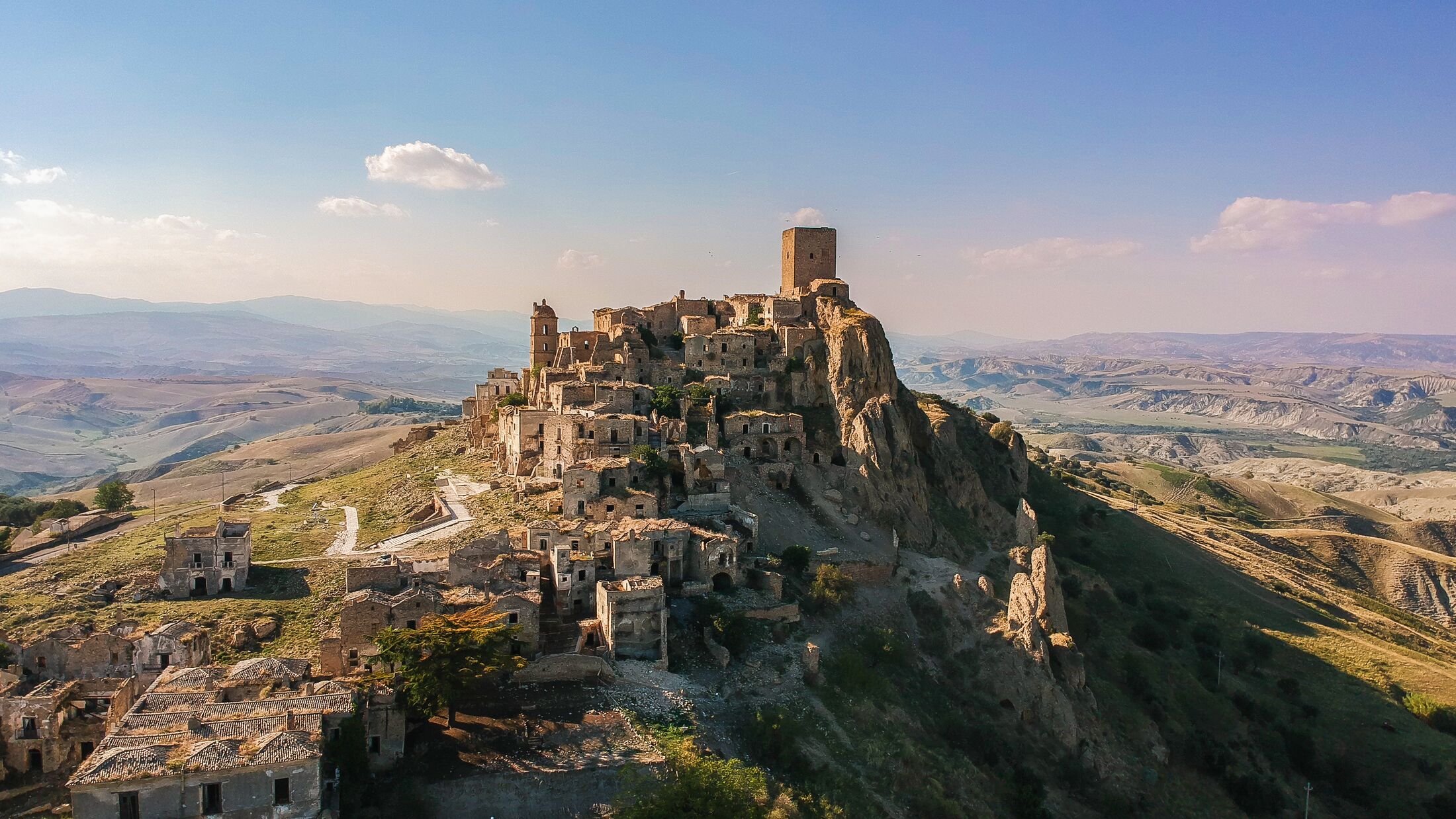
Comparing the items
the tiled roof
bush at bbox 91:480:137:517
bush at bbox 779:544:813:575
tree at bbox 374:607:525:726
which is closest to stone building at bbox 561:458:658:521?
bush at bbox 779:544:813:575

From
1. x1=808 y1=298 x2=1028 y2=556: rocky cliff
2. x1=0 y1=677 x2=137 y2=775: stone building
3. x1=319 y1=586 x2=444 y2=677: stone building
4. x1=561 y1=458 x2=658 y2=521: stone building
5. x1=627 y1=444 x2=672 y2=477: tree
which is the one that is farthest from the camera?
x1=808 y1=298 x2=1028 y2=556: rocky cliff

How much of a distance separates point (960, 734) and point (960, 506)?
66.0ft

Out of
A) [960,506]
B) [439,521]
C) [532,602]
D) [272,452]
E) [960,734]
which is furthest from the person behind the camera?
[272,452]

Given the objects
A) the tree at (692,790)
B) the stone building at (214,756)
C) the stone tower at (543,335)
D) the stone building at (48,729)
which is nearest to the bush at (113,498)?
the stone tower at (543,335)

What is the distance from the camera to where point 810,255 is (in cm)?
6862

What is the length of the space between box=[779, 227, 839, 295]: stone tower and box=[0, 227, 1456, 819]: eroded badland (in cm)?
24

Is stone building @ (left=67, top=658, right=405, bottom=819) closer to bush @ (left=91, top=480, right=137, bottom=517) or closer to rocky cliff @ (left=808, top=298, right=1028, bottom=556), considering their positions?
rocky cliff @ (left=808, top=298, right=1028, bottom=556)

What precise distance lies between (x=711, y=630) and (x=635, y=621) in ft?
11.2

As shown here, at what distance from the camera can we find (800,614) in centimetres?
3728

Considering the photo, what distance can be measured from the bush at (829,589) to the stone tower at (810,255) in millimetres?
32255

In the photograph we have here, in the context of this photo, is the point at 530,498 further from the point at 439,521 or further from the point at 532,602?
the point at 532,602

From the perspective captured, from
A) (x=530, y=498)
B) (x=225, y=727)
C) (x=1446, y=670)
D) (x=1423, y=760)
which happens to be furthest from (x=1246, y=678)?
(x=225, y=727)

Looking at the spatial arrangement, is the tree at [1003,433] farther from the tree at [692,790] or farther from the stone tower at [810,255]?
the tree at [692,790]

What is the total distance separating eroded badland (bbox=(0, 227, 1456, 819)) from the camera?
A: 24.4 metres
